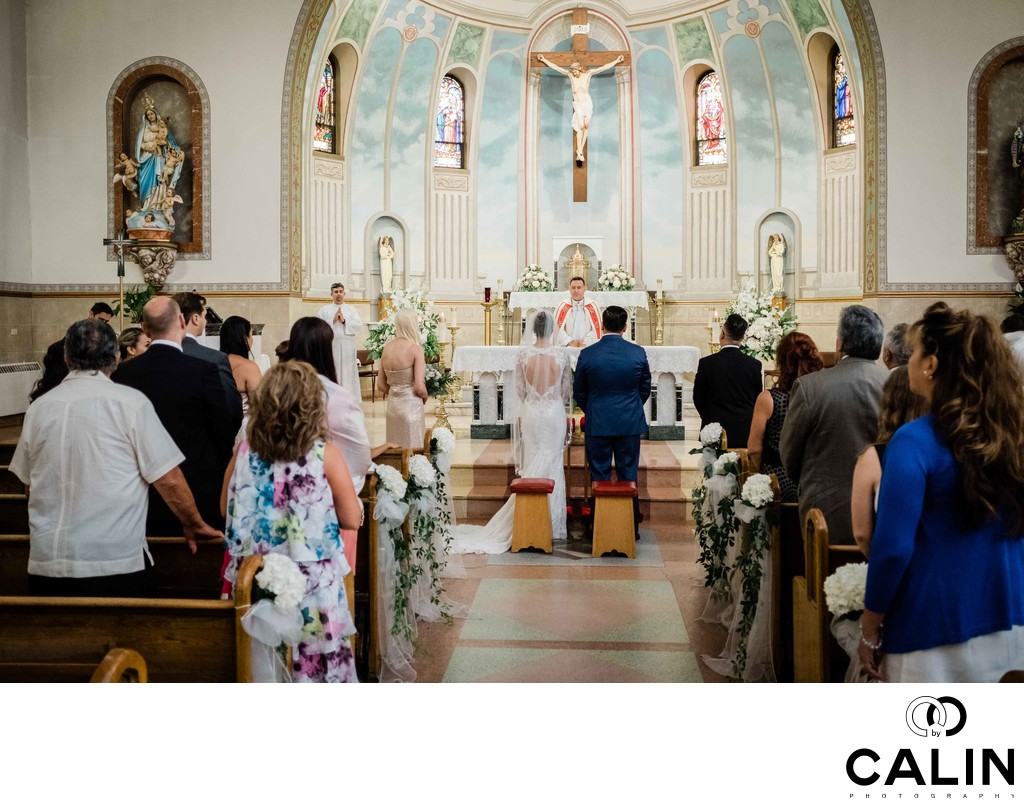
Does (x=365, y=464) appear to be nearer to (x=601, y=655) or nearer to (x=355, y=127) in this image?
(x=601, y=655)

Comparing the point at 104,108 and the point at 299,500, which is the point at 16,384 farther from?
the point at 299,500

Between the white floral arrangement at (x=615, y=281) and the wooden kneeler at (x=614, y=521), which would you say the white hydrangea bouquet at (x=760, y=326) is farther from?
the wooden kneeler at (x=614, y=521)

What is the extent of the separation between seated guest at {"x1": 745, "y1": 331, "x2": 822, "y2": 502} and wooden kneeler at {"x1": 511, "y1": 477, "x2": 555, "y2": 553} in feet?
7.77

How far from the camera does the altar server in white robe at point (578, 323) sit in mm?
10961

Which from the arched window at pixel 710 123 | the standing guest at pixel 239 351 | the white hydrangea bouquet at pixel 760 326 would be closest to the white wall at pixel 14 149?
the standing guest at pixel 239 351

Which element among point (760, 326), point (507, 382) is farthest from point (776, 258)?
point (507, 382)

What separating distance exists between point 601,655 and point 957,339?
10.1 feet

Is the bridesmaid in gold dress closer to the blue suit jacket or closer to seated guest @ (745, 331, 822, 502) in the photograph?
the blue suit jacket

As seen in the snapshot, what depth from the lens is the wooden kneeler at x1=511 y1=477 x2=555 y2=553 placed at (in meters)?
7.47

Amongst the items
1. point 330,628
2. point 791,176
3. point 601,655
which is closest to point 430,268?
point 791,176

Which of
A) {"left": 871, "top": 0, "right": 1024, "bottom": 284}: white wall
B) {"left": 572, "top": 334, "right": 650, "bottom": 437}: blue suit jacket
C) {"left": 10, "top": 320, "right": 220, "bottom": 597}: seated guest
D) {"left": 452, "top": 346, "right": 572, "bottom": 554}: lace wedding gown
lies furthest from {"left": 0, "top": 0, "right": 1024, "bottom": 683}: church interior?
{"left": 10, "top": 320, "right": 220, "bottom": 597}: seated guest

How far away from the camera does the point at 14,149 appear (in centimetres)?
1227

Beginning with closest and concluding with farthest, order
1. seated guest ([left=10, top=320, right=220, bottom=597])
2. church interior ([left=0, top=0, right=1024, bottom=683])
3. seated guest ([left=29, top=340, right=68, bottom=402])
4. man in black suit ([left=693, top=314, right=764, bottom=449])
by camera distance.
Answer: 1. seated guest ([left=10, top=320, right=220, bottom=597])
2. seated guest ([left=29, top=340, right=68, bottom=402])
3. man in black suit ([left=693, top=314, right=764, bottom=449])
4. church interior ([left=0, top=0, right=1024, bottom=683])

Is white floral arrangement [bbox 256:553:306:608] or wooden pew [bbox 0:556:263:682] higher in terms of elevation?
white floral arrangement [bbox 256:553:306:608]
